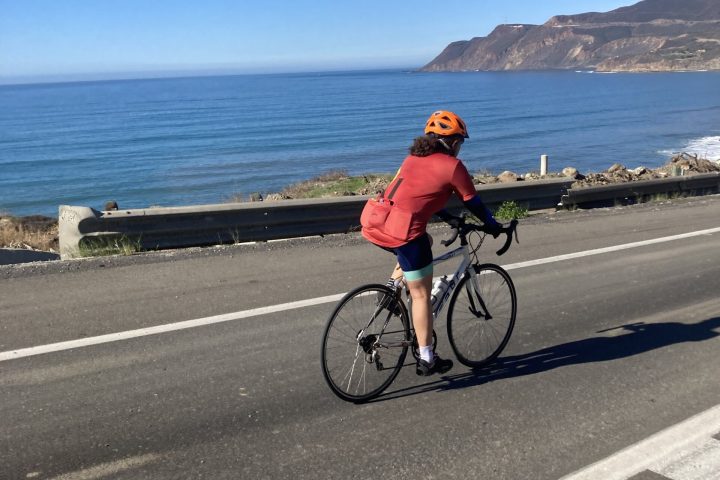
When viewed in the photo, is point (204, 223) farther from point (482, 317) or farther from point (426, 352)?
point (426, 352)

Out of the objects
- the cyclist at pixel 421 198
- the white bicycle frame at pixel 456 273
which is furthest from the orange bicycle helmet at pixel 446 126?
the white bicycle frame at pixel 456 273

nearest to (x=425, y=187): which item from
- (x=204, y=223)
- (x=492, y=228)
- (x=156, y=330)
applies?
(x=492, y=228)

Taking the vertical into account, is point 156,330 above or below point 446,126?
below

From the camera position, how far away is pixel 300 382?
4910 millimetres

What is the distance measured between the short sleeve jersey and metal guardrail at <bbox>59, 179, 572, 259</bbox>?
5.28 m

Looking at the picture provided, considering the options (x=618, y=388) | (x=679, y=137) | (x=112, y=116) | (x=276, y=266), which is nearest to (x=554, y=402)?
(x=618, y=388)

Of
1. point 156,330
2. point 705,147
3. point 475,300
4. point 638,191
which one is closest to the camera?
point 475,300

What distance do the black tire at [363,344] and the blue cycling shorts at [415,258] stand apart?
0.20 metres

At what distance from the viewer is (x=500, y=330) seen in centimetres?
543

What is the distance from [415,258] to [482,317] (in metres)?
1.07

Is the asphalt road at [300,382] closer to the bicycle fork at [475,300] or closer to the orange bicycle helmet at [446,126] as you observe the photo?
the bicycle fork at [475,300]

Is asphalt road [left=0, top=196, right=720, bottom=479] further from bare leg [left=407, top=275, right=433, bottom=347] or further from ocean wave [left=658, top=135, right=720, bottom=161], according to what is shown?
ocean wave [left=658, top=135, right=720, bottom=161]

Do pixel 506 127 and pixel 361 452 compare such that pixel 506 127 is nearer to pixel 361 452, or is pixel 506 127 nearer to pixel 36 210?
pixel 36 210

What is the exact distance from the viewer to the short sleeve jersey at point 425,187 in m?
4.39
